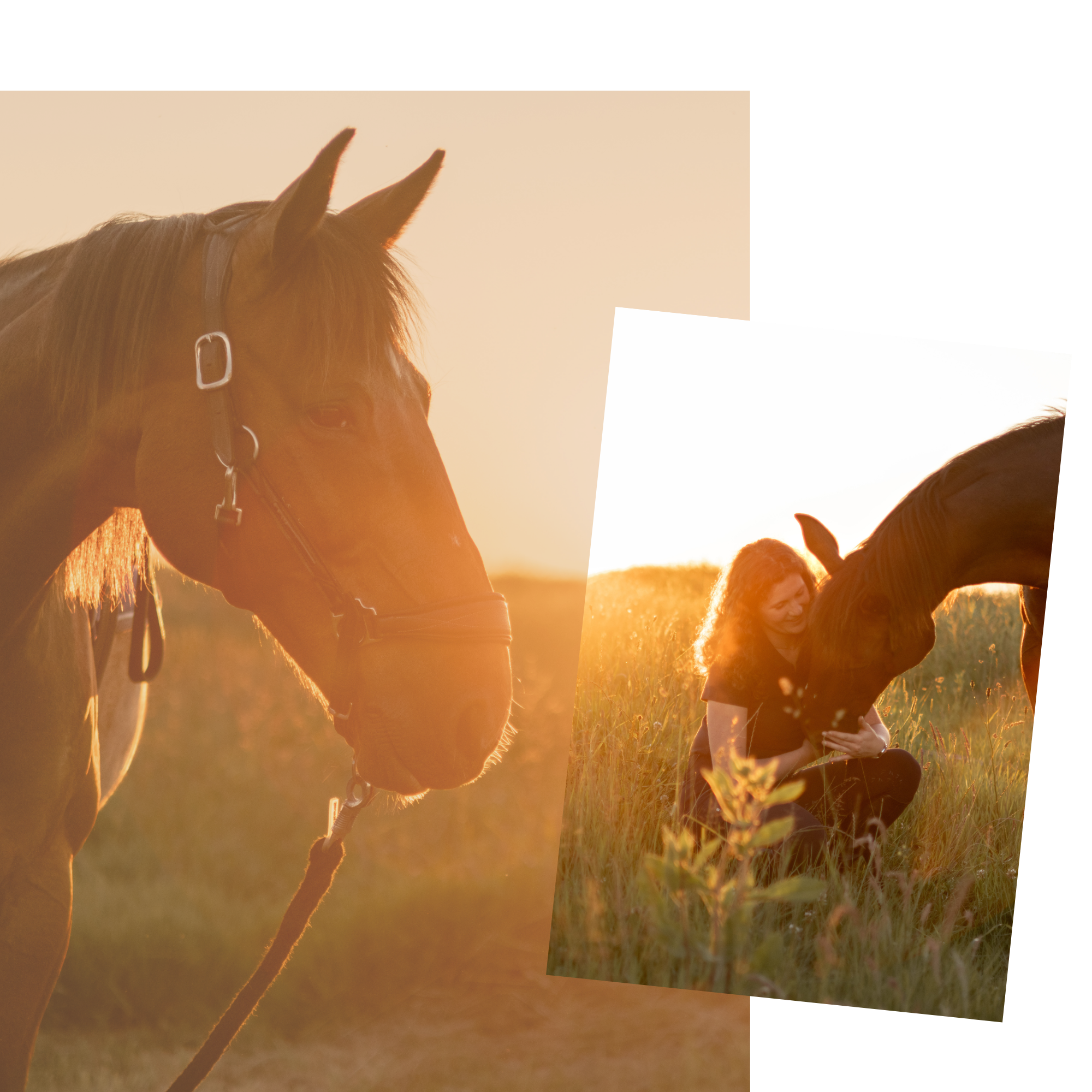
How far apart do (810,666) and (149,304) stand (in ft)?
5.46

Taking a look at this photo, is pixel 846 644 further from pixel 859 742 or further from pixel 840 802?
pixel 840 802

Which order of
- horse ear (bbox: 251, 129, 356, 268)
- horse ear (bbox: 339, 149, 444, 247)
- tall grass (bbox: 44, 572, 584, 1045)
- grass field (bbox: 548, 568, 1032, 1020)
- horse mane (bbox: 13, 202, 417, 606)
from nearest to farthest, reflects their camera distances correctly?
horse ear (bbox: 251, 129, 356, 268)
horse mane (bbox: 13, 202, 417, 606)
horse ear (bbox: 339, 149, 444, 247)
grass field (bbox: 548, 568, 1032, 1020)
tall grass (bbox: 44, 572, 584, 1045)

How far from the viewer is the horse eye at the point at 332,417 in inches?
54.8

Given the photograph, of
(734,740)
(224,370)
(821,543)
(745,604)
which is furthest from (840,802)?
(224,370)

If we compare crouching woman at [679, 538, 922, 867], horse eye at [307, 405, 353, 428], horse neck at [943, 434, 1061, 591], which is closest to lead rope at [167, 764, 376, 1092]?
horse eye at [307, 405, 353, 428]

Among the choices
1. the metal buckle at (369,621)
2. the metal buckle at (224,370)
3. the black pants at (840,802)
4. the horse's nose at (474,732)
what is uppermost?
the metal buckle at (224,370)

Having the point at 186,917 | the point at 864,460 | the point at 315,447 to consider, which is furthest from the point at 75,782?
the point at 864,460

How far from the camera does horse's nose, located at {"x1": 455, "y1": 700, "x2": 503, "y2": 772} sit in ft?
4.58

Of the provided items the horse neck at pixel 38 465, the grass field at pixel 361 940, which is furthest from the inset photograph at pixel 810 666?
the horse neck at pixel 38 465

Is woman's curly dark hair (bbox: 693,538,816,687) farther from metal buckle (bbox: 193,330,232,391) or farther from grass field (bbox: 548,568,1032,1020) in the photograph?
metal buckle (bbox: 193,330,232,391)

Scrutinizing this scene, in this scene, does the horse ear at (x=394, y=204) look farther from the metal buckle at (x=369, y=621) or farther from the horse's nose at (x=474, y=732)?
the horse's nose at (x=474, y=732)

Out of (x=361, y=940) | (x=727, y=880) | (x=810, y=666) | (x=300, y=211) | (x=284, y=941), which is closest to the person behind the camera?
(x=300, y=211)

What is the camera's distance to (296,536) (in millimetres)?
1406

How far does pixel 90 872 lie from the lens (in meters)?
3.27
